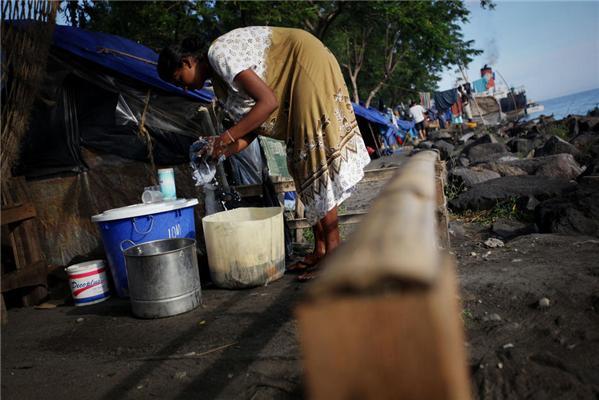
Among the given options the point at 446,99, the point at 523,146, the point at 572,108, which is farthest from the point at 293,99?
the point at 572,108

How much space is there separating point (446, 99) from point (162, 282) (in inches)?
1073

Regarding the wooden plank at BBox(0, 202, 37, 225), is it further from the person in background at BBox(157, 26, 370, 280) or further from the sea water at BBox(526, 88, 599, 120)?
the sea water at BBox(526, 88, 599, 120)

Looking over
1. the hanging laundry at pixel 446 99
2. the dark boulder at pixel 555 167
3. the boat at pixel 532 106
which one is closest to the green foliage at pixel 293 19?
the dark boulder at pixel 555 167

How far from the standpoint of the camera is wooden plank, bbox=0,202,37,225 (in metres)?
3.64

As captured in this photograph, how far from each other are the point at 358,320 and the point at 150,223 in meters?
3.34

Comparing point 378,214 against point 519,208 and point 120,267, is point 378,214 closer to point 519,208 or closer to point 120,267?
point 120,267

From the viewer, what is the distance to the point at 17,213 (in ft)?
12.4

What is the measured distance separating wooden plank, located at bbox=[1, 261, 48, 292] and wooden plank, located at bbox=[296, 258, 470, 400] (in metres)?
3.98

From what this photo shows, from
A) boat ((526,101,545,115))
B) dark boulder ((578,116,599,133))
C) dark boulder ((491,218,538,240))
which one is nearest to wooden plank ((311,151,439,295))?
dark boulder ((491,218,538,240))

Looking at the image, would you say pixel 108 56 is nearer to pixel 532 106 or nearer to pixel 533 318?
pixel 533 318

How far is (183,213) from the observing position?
12.2ft

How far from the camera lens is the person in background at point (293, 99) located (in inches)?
118

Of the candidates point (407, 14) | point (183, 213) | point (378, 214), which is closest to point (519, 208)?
point (183, 213)

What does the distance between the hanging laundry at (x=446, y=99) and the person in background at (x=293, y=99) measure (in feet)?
86.2
